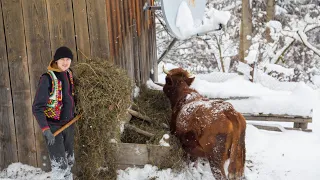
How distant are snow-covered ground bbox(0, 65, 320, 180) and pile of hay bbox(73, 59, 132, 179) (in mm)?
405

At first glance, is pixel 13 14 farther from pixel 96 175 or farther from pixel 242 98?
pixel 242 98

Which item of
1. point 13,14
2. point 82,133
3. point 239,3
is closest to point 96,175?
point 82,133

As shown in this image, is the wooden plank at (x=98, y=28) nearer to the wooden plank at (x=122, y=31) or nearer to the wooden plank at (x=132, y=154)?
the wooden plank at (x=122, y=31)

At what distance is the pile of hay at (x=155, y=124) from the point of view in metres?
4.43

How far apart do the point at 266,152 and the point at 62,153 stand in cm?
332

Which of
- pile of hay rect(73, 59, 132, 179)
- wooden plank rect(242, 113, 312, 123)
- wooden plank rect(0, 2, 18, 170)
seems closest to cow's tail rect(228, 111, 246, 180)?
pile of hay rect(73, 59, 132, 179)

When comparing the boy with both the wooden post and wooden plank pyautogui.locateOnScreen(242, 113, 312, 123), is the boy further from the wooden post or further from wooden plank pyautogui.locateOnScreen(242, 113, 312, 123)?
the wooden post

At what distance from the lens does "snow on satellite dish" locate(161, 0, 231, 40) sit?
16.6 ft

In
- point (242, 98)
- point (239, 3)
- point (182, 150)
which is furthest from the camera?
point (239, 3)

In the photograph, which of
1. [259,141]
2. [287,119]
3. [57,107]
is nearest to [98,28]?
[57,107]

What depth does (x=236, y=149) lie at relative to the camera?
157 inches

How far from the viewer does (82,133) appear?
13.8 ft

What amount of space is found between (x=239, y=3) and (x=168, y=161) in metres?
14.0

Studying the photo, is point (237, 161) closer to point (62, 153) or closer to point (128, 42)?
point (62, 153)
